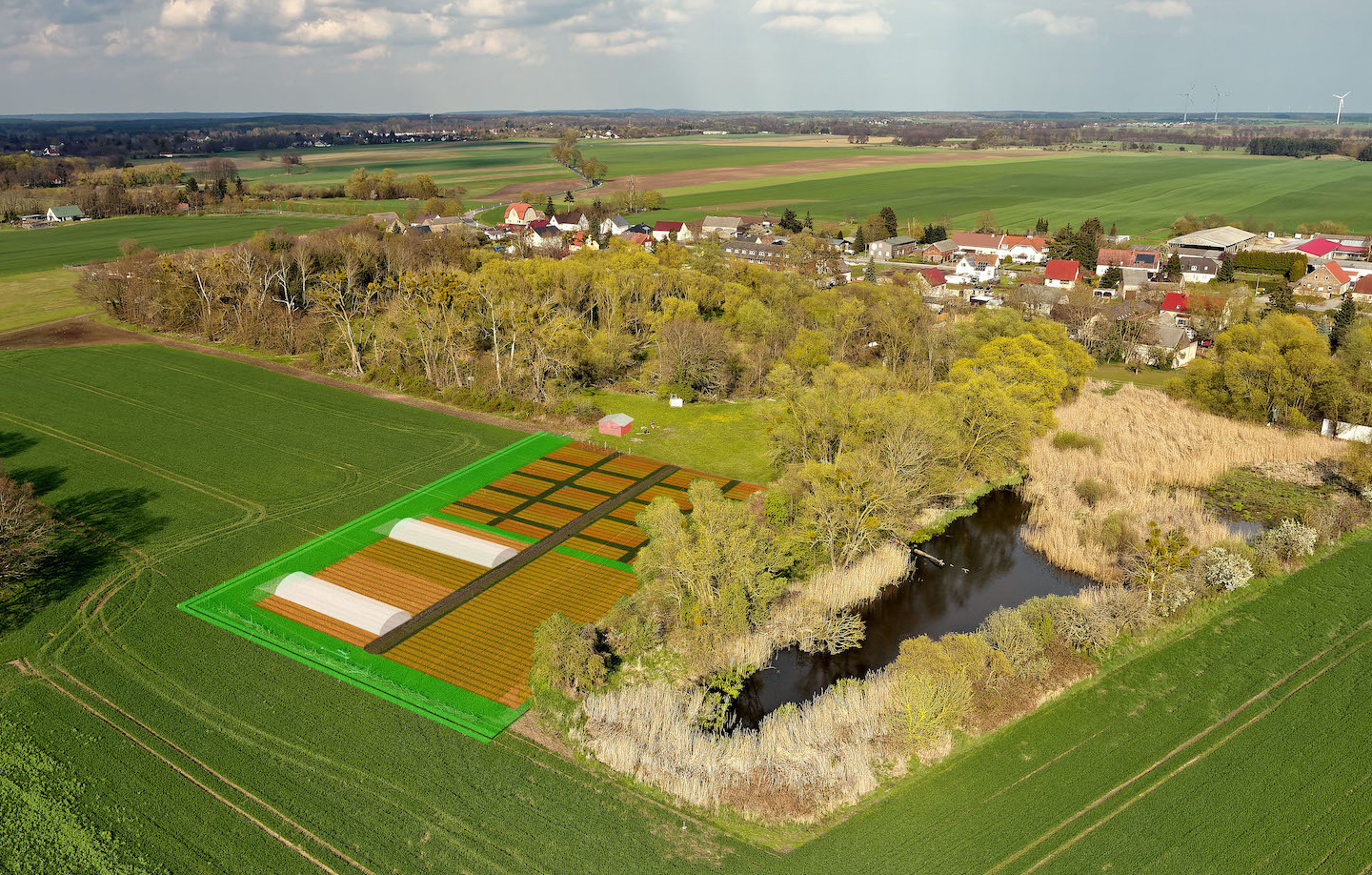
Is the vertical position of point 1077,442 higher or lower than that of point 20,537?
higher

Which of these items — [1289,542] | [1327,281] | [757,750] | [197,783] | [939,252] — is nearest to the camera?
[197,783]

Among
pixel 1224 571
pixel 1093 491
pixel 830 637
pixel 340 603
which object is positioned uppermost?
pixel 1093 491

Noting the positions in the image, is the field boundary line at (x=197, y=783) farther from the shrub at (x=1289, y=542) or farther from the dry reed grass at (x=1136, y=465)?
the shrub at (x=1289, y=542)

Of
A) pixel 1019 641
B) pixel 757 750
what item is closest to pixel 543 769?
pixel 757 750

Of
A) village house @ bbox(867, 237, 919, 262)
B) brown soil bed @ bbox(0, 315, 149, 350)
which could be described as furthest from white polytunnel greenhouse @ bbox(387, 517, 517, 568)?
village house @ bbox(867, 237, 919, 262)

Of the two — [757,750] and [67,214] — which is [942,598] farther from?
[67,214]

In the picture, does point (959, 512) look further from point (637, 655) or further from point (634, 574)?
point (637, 655)
